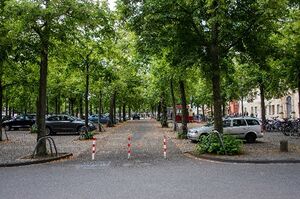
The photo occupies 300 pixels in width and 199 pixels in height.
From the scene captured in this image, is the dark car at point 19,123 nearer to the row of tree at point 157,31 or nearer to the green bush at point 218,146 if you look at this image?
the row of tree at point 157,31

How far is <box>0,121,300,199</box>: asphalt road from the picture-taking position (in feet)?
34.0

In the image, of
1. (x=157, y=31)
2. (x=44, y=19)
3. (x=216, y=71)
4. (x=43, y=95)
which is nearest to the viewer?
(x=44, y=19)

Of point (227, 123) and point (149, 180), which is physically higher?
point (227, 123)

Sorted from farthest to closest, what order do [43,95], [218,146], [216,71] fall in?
[216,71] → [43,95] → [218,146]

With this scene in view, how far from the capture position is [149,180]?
494 inches

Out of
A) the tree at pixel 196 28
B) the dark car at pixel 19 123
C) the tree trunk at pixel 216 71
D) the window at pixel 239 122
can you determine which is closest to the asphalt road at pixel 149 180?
the tree trunk at pixel 216 71

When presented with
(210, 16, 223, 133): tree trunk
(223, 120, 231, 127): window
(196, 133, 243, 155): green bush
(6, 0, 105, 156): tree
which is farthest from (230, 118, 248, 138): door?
(6, 0, 105, 156): tree

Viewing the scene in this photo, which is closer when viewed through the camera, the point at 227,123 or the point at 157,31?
the point at 157,31

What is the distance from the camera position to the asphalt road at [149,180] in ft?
34.0

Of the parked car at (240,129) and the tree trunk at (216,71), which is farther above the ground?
the tree trunk at (216,71)

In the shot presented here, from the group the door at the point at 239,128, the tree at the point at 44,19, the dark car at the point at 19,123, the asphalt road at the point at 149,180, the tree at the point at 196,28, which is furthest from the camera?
the dark car at the point at 19,123

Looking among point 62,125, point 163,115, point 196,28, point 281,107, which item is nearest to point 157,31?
point 196,28

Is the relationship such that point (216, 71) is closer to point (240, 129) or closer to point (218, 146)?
point (218, 146)

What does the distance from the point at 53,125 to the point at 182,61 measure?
1907cm
